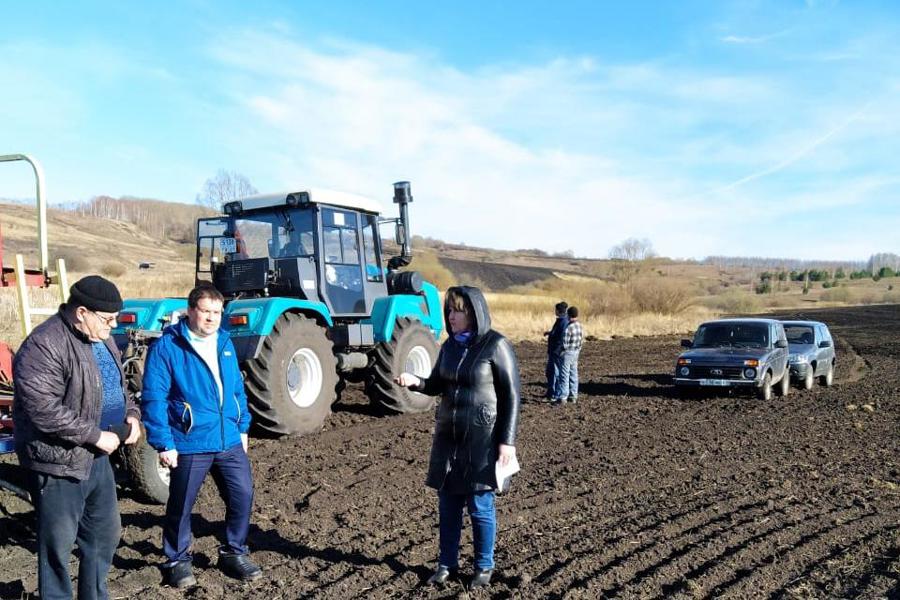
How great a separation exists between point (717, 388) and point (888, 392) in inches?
116

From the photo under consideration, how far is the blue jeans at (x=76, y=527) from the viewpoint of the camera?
3445mm

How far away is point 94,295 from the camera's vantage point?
137 inches

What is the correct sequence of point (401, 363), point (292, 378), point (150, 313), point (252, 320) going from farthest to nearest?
point (401, 363) < point (292, 378) < point (150, 313) < point (252, 320)

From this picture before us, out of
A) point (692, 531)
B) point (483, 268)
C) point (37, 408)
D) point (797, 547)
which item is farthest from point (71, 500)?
point (483, 268)

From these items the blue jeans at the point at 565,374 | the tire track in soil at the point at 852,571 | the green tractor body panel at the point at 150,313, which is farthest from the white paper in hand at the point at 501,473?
the blue jeans at the point at 565,374

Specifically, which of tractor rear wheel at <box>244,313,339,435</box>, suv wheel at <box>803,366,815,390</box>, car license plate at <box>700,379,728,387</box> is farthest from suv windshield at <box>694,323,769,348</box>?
tractor rear wheel at <box>244,313,339,435</box>

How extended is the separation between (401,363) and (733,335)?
6.31 metres

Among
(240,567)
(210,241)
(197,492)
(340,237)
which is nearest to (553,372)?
(340,237)

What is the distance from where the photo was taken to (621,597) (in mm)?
4160

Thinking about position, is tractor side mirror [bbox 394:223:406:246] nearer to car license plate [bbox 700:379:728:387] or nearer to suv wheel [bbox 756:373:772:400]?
car license plate [bbox 700:379:728:387]

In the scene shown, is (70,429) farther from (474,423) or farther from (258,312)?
(258,312)

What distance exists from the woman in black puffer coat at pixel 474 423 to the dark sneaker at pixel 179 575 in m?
1.36

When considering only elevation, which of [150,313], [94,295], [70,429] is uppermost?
[94,295]

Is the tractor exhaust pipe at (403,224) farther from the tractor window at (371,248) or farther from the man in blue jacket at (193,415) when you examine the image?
the man in blue jacket at (193,415)
